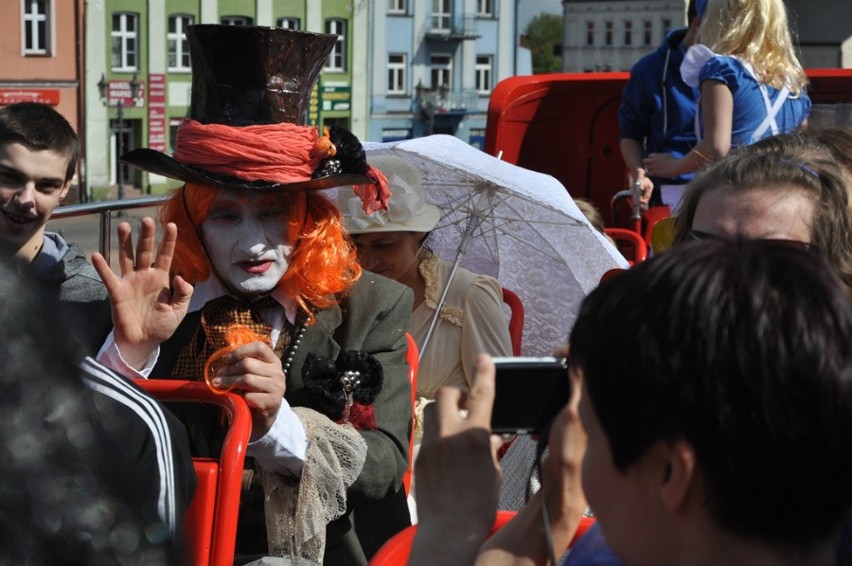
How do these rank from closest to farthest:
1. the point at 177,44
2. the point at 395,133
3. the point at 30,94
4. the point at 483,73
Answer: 1. the point at 30,94
2. the point at 177,44
3. the point at 395,133
4. the point at 483,73

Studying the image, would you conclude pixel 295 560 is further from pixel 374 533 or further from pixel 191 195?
pixel 191 195

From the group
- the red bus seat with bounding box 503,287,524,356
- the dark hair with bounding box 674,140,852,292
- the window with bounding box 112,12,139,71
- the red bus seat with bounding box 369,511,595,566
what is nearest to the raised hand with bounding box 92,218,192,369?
the red bus seat with bounding box 369,511,595,566

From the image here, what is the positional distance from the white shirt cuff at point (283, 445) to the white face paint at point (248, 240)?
1.28ft

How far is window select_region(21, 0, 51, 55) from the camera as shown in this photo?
36.5m

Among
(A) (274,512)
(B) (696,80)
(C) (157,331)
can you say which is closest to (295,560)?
(A) (274,512)

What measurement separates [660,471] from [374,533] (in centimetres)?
177

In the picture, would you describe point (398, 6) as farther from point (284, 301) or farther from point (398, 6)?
point (284, 301)

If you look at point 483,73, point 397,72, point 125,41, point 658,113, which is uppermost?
point 125,41

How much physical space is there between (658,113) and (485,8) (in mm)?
48216

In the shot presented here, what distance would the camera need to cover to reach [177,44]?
4081cm

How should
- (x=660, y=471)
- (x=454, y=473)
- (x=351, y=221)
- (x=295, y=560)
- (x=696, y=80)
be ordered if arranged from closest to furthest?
1. (x=660, y=471)
2. (x=454, y=473)
3. (x=295, y=560)
4. (x=351, y=221)
5. (x=696, y=80)

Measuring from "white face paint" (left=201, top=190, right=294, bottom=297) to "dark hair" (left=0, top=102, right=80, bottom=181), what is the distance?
3.47 ft

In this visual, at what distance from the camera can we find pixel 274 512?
9.02 ft

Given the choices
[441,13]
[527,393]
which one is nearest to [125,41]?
[441,13]
